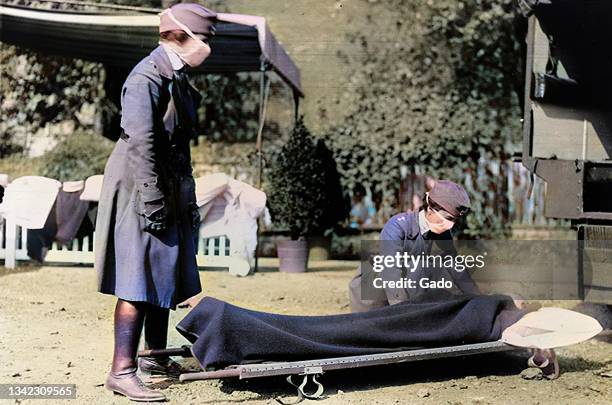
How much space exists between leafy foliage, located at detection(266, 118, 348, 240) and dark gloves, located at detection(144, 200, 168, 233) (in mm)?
5266

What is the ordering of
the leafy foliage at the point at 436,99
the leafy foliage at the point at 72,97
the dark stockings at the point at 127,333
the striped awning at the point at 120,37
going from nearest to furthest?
the dark stockings at the point at 127,333 < the striped awning at the point at 120,37 < the leafy foliage at the point at 436,99 < the leafy foliage at the point at 72,97

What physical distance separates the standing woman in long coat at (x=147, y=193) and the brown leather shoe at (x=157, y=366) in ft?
1.12

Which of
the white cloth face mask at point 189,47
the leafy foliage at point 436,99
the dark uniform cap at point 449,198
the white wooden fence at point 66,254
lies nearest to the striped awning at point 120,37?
the leafy foliage at point 436,99

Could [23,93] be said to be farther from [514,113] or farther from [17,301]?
[514,113]

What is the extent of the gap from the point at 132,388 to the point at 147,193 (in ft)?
2.42

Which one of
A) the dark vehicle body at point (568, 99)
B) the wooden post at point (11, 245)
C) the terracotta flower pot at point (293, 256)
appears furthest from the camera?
the terracotta flower pot at point (293, 256)

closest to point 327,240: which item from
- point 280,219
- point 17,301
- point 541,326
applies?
point 280,219

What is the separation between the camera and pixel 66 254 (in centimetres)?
735

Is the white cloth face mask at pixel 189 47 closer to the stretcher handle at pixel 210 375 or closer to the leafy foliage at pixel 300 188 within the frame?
the stretcher handle at pixel 210 375

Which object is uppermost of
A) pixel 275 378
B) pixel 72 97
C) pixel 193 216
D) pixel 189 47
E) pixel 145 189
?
pixel 72 97

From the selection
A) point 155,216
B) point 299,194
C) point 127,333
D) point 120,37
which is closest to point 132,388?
point 127,333

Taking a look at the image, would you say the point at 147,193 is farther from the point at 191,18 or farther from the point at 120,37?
the point at 120,37

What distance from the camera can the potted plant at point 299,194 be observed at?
800 centimetres

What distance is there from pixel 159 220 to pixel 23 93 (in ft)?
26.1
